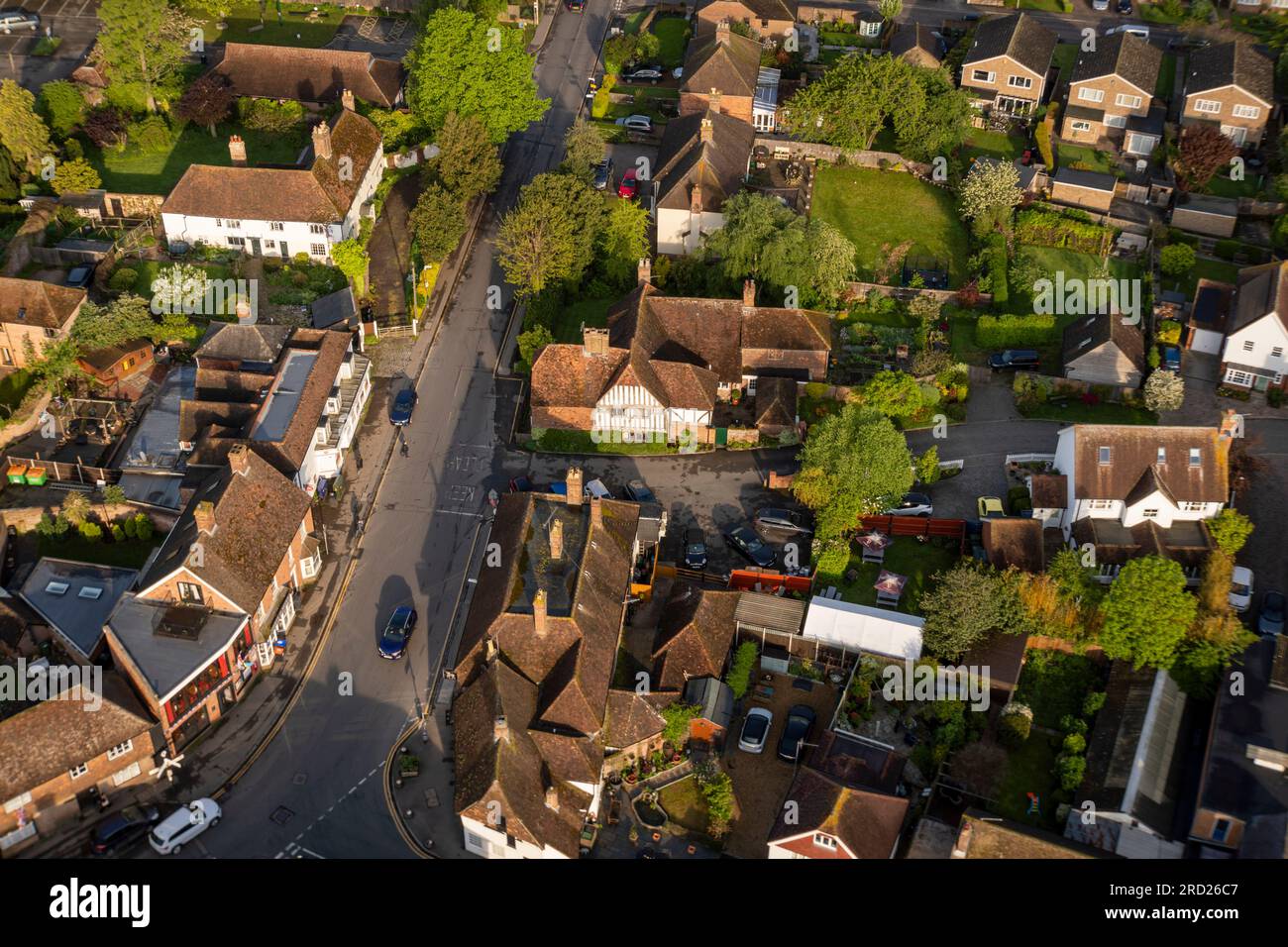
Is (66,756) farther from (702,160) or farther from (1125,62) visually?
(1125,62)

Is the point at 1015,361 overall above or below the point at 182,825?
above

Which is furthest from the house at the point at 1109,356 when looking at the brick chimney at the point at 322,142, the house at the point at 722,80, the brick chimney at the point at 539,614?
the brick chimney at the point at 322,142

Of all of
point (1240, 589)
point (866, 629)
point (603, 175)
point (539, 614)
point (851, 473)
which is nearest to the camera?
point (539, 614)

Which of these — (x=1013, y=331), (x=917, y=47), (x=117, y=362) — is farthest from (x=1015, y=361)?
(x=117, y=362)

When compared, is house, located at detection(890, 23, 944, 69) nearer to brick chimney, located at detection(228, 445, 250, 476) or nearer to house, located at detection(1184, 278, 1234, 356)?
house, located at detection(1184, 278, 1234, 356)

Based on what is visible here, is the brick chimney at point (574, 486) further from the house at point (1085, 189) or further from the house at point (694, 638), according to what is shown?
the house at point (1085, 189)

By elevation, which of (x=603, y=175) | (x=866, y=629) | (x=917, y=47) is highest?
(x=917, y=47)

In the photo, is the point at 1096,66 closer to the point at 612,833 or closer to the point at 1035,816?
the point at 1035,816
